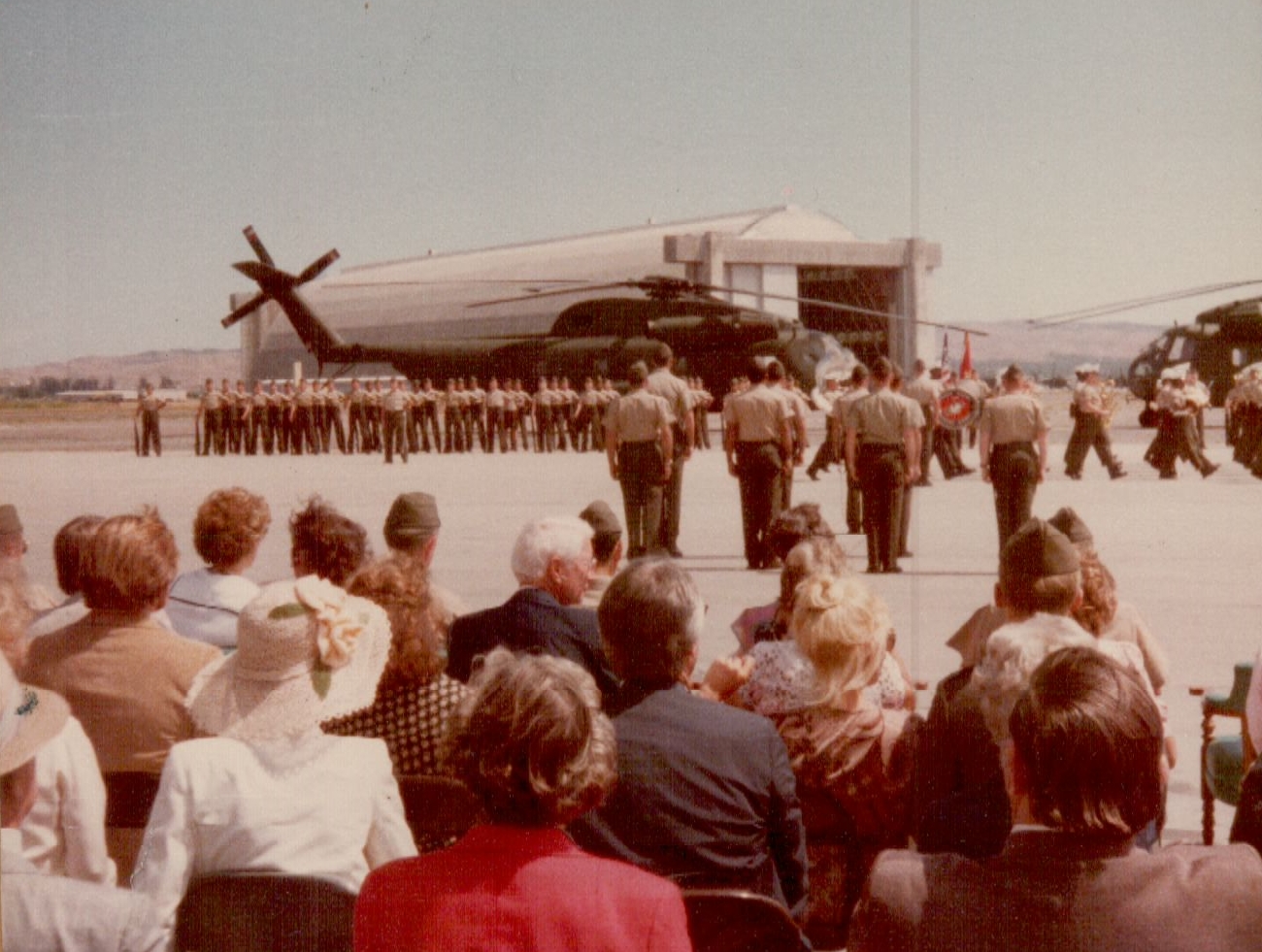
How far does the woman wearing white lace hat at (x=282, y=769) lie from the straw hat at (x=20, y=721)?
0.60 metres

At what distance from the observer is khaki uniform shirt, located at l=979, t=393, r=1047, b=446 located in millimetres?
10742

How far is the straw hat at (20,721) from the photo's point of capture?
70.6 inches

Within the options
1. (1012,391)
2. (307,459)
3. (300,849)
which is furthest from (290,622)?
(307,459)

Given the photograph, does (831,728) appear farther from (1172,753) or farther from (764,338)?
(764,338)

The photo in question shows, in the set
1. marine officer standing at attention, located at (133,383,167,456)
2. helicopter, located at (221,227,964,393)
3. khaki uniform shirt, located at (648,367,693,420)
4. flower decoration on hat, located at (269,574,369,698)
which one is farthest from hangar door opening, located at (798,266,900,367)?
flower decoration on hat, located at (269,574,369,698)

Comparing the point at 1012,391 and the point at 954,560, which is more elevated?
the point at 1012,391

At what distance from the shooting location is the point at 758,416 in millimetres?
10977

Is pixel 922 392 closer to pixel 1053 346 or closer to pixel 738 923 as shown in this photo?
pixel 738 923

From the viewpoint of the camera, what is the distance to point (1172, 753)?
3623 mm

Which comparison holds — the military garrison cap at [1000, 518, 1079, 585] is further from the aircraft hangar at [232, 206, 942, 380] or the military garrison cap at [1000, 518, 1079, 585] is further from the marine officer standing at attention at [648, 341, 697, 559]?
the aircraft hangar at [232, 206, 942, 380]

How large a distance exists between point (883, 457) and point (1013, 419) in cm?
93

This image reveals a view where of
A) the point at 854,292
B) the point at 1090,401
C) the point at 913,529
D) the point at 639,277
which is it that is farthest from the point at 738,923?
the point at 854,292

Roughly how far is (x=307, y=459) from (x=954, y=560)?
1878cm

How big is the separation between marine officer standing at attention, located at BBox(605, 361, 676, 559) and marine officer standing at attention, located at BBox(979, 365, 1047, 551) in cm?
220
